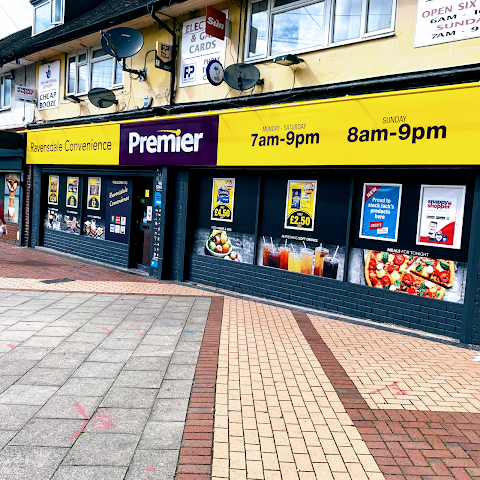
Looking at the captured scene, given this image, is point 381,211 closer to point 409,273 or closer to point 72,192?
point 409,273

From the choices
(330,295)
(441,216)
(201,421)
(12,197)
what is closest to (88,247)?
(12,197)

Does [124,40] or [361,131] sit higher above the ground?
[124,40]

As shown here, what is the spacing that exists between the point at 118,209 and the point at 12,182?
255 inches

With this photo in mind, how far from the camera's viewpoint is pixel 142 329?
22.2 feet

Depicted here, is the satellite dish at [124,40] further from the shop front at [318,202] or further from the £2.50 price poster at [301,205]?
the £2.50 price poster at [301,205]

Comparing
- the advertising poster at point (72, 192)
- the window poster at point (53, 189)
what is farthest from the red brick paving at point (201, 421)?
the window poster at point (53, 189)

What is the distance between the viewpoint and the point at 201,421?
13.4 ft

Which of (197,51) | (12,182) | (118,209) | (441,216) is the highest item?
(197,51)

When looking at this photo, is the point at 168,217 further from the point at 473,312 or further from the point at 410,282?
the point at 473,312

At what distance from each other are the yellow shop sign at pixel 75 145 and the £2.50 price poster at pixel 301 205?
5274 millimetres

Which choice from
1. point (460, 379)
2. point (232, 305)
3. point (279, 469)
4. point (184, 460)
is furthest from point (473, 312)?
point (184, 460)

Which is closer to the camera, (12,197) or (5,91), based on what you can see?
(12,197)

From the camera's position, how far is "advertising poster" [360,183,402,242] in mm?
7668

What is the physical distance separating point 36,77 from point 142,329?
12.4 meters
